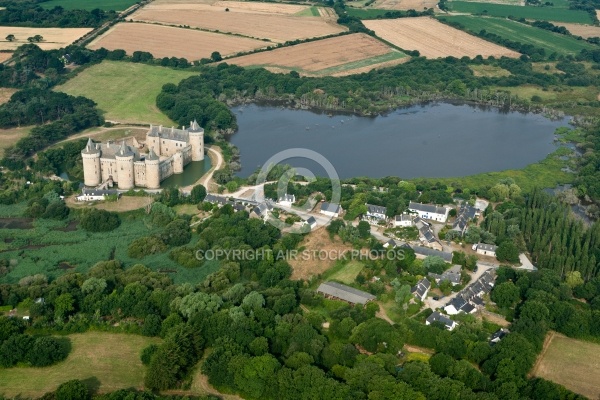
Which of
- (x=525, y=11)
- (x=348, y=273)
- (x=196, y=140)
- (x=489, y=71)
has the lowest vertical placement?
(x=348, y=273)

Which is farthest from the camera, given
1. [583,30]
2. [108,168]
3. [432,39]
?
[583,30]

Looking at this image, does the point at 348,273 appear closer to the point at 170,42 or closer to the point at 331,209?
the point at 331,209

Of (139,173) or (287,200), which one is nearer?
(287,200)

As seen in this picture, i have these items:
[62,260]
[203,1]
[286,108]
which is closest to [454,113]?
[286,108]

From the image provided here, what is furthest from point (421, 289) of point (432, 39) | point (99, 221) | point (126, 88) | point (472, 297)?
point (432, 39)

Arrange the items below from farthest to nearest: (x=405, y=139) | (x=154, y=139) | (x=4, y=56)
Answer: (x=4, y=56) → (x=405, y=139) → (x=154, y=139)

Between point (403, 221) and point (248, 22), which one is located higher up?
point (248, 22)

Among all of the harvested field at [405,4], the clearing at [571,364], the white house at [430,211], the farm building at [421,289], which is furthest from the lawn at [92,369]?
the harvested field at [405,4]

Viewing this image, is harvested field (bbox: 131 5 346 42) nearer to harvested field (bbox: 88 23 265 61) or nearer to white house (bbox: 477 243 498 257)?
harvested field (bbox: 88 23 265 61)
